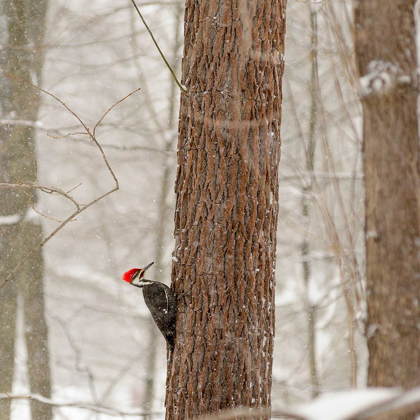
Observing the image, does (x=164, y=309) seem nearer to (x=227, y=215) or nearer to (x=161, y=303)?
(x=161, y=303)

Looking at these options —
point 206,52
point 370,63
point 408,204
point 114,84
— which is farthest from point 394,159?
point 114,84

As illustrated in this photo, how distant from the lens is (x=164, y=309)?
3002 mm

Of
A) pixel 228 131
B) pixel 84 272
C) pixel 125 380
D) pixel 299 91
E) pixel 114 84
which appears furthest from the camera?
pixel 125 380

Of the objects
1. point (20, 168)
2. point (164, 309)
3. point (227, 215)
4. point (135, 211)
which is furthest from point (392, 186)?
point (135, 211)

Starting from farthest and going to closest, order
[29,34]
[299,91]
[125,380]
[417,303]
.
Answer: [125,380] → [299,91] → [29,34] → [417,303]

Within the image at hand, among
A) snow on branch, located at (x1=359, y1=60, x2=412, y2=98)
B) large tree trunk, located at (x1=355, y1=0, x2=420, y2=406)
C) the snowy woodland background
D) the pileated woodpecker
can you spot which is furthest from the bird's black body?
the snowy woodland background

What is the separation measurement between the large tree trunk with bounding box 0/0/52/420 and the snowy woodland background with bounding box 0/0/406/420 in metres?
0.36

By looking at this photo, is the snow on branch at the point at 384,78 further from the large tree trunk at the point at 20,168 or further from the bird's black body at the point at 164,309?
the large tree trunk at the point at 20,168

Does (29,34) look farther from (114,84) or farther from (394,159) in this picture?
(394,159)

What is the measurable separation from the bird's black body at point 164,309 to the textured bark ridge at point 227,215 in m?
0.06

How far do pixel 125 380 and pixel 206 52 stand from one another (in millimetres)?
12167

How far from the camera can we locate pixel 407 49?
63.0 inches

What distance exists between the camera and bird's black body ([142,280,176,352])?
9.54 ft

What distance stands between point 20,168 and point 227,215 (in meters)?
4.22
